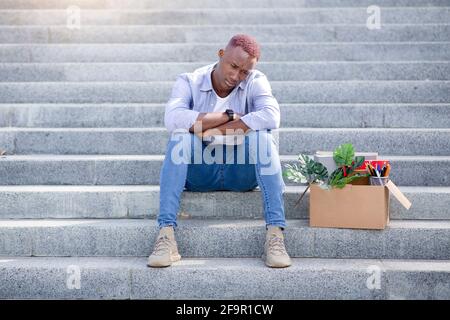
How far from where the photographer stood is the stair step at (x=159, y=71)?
5.27 m

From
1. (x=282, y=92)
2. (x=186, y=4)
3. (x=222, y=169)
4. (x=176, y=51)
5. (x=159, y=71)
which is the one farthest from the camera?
(x=186, y=4)

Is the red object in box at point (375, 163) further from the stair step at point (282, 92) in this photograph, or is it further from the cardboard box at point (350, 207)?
the stair step at point (282, 92)

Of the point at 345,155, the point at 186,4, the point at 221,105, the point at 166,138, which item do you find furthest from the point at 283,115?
the point at 186,4

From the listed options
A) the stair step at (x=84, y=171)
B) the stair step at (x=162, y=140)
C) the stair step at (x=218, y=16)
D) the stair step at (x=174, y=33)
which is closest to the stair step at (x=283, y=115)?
the stair step at (x=162, y=140)

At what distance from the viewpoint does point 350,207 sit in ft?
11.2

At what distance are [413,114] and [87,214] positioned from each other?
8.37 feet

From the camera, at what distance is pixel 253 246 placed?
351 cm

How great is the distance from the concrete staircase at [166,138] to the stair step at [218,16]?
0.02 m

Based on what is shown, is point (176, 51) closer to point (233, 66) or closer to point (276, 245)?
point (233, 66)

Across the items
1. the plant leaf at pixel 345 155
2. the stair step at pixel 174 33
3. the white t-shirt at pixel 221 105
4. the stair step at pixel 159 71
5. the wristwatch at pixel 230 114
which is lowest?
the plant leaf at pixel 345 155

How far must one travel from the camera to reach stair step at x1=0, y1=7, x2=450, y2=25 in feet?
20.6

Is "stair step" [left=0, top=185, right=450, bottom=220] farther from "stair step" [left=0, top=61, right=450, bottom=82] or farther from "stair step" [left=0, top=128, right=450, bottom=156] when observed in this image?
"stair step" [left=0, top=61, right=450, bottom=82]

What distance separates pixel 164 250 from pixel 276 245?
2.00 feet
